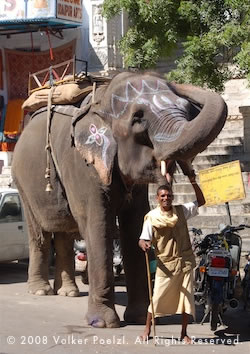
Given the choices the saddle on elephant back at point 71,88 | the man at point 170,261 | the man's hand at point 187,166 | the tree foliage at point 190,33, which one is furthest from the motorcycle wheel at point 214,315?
the tree foliage at point 190,33

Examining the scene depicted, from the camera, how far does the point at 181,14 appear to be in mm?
12797

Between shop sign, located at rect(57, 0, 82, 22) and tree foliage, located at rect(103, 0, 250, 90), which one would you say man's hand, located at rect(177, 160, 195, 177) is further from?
shop sign, located at rect(57, 0, 82, 22)

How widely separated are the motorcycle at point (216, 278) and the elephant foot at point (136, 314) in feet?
1.83

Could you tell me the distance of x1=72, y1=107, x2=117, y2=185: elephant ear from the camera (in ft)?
23.3

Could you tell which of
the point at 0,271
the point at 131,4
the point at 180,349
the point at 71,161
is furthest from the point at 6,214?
the point at 180,349

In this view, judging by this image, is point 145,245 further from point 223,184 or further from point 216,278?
point 223,184

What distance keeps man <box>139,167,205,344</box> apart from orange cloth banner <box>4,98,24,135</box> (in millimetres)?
12844

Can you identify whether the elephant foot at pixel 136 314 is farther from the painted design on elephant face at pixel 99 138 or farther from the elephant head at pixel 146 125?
the painted design on elephant face at pixel 99 138

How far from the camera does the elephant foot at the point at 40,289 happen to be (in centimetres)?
934

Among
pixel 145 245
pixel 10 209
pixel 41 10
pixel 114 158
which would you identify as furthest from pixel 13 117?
pixel 145 245

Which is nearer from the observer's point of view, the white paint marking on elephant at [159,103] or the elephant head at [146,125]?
the elephant head at [146,125]

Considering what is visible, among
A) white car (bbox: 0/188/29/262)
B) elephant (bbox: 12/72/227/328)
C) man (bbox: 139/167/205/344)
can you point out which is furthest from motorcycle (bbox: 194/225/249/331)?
white car (bbox: 0/188/29/262)

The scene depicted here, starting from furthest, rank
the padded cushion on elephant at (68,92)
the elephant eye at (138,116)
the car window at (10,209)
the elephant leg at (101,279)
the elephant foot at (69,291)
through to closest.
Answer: the car window at (10,209) < the elephant foot at (69,291) < the padded cushion on elephant at (68,92) < the elephant leg at (101,279) < the elephant eye at (138,116)

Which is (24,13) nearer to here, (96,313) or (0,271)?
(0,271)
